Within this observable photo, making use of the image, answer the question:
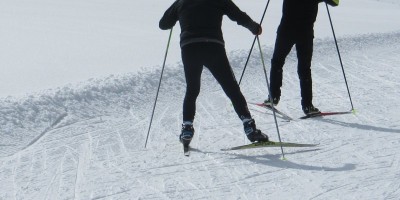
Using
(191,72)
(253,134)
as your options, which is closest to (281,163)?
(253,134)

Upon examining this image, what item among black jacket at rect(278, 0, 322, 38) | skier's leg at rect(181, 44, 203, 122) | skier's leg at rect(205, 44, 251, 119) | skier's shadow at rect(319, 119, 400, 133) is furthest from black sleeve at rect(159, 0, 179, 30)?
skier's shadow at rect(319, 119, 400, 133)

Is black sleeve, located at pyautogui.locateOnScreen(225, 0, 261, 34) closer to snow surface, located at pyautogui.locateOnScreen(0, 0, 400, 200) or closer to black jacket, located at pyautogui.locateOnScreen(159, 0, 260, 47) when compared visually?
black jacket, located at pyautogui.locateOnScreen(159, 0, 260, 47)

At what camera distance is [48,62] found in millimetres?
11523

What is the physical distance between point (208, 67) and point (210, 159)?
3.04 ft

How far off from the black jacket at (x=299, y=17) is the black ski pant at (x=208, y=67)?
1.55 meters

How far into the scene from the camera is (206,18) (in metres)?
5.99

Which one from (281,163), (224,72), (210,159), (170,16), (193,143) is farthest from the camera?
(193,143)

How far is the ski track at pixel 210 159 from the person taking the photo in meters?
5.04

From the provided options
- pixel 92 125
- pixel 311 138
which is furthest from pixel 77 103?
pixel 311 138

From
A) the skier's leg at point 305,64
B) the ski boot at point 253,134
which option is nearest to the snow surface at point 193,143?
the ski boot at point 253,134

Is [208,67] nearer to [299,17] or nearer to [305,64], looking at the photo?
[299,17]

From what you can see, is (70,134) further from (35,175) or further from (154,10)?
(154,10)

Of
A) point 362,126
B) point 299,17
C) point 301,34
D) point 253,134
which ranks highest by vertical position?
point 299,17

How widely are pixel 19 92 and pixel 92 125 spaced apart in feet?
6.32
